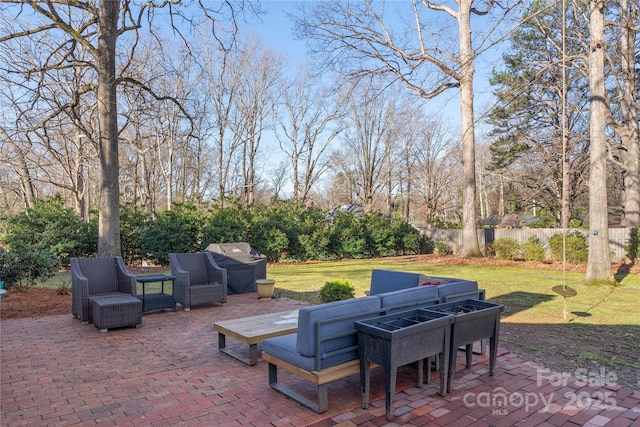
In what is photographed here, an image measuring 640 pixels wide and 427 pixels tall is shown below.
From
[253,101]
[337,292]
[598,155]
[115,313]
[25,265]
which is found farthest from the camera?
[253,101]

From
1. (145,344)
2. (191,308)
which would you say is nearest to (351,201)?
(191,308)

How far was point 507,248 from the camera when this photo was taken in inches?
589

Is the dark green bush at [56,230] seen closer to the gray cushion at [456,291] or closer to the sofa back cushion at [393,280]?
the sofa back cushion at [393,280]

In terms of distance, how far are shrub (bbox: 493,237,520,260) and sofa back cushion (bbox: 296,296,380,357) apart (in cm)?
1352

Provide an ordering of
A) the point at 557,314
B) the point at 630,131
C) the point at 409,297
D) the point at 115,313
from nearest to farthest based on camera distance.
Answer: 1. the point at 409,297
2. the point at 115,313
3. the point at 557,314
4. the point at 630,131

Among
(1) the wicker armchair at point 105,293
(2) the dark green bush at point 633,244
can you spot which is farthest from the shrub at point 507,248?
(1) the wicker armchair at point 105,293

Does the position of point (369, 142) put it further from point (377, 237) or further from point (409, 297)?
point (409, 297)

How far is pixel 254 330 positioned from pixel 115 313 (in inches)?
96.1

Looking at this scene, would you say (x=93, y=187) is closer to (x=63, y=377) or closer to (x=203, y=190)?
(x=203, y=190)

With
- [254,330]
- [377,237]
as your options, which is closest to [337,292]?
[254,330]

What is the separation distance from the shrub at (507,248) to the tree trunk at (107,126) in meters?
13.3

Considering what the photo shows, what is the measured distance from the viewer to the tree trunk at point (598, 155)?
9117mm

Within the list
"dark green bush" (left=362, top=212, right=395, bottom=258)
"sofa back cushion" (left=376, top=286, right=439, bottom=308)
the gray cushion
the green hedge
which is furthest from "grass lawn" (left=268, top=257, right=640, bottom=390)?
"dark green bush" (left=362, top=212, right=395, bottom=258)

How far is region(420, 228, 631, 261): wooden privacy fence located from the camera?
12961 mm
